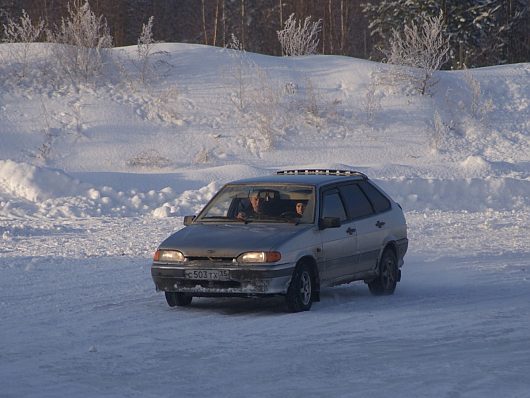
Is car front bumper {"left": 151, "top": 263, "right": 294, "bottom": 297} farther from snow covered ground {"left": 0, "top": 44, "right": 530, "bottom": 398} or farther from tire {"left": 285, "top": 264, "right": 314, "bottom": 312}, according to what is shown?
snow covered ground {"left": 0, "top": 44, "right": 530, "bottom": 398}

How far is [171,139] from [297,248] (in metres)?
21.8

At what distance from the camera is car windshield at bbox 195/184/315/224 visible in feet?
39.7

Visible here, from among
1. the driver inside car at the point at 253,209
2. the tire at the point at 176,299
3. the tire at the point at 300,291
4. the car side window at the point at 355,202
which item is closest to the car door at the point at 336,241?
the car side window at the point at 355,202

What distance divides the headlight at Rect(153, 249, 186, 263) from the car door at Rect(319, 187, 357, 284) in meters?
1.53

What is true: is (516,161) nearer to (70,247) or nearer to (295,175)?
(70,247)

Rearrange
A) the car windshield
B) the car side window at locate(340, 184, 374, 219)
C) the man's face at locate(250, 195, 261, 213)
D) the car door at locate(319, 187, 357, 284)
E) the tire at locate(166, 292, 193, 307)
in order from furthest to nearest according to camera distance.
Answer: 1. the car side window at locate(340, 184, 374, 219)
2. the man's face at locate(250, 195, 261, 213)
3. the car windshield
4. the car door at locate(319, 187, 357, 284)
5. the tire at locate(166, 292, 193, 307)

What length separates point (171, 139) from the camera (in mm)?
32906

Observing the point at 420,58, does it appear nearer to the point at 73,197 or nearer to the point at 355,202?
the point at 73,197

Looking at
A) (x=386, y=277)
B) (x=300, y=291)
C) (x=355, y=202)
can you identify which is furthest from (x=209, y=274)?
(x=386, y=277)

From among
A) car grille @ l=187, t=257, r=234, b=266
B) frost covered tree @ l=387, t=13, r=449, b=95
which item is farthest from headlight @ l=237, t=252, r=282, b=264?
frost covered tree @ l=387, t=13, r=449, b=95

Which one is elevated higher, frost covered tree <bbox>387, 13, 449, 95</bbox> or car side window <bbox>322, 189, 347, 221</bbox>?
frost covered tree <bbox>387, 13, 449, 95</bbox>

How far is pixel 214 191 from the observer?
2417 centimetres

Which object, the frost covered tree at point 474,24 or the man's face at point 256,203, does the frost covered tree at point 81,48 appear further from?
the man's face at point 256,203

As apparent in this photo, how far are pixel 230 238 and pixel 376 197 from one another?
2675 millimetres
